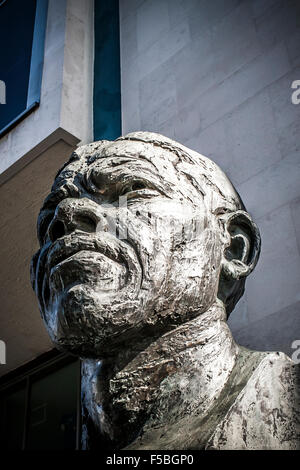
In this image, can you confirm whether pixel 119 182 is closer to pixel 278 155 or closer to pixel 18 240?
pixel 278 155

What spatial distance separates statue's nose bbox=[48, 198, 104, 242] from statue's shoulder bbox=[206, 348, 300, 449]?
91 centimetres

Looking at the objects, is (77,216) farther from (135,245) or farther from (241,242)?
(241,242)

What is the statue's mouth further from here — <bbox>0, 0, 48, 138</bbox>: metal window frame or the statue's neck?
<bbox>0, 0, 48, 138</bbox>: metal window frame

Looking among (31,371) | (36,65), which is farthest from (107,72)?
(31,371)

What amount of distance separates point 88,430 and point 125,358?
39cm

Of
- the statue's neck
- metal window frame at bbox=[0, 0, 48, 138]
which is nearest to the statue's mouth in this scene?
the statue's neck

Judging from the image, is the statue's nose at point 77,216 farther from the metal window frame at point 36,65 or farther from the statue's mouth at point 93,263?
the metal window frame at point 36,65

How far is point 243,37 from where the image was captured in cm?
509

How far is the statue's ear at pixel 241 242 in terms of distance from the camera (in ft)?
10.2

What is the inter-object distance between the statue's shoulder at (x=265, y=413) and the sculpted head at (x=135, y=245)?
1.34 feet

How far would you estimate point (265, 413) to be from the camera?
244 centimetres

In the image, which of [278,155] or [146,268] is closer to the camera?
[146,268]

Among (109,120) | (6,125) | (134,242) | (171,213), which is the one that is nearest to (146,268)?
(134,242)

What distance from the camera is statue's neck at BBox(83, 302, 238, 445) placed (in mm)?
2688
